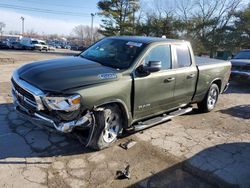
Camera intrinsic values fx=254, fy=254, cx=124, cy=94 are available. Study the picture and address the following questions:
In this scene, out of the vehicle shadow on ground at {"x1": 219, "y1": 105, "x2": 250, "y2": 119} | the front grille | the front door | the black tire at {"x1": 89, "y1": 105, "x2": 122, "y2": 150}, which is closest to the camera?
the front grille

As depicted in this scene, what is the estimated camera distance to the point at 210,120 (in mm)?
6348

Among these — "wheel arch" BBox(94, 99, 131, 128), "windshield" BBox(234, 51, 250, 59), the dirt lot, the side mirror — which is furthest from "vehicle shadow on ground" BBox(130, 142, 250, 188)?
"windshield" BBox(234, 51, 250, 59)

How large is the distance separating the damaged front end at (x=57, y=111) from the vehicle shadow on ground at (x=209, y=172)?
1179 mm

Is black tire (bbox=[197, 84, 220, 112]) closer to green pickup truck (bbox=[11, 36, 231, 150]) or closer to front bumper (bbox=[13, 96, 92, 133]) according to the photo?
green pickup truck (bbox=[11, 36, 231, 150])

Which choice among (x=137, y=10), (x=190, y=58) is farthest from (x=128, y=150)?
(x=137, y=10)

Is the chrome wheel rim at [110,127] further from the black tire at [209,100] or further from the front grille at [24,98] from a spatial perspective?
the black tire at [209,100]

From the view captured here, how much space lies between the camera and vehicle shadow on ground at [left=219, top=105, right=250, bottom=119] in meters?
6.97

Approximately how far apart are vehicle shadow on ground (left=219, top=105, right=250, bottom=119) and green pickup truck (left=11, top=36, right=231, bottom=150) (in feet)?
6.12

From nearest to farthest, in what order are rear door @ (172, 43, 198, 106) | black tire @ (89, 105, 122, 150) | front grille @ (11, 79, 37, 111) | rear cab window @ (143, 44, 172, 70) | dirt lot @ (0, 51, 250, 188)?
dirt lot @ (0, 51, 250, 188) → front grille @ (11, 79, 37, 111) → black tire @ (89, 105, 122, 150) → rear cab window @ (143, 44, 172, 70) → rear door @ (172, 43, 198, 106)

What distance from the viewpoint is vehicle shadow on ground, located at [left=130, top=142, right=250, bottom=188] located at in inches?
138

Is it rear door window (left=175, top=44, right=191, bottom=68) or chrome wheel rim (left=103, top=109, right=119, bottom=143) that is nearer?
chrome wheel rim (left=103, top=109, right=119, bottom=143)

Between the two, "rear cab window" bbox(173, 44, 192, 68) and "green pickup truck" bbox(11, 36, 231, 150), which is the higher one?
"rear cab window" bbox(173, 44, 192, 68)

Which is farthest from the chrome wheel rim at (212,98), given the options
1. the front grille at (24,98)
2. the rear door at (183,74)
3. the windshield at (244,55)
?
the windshield at (244,55)

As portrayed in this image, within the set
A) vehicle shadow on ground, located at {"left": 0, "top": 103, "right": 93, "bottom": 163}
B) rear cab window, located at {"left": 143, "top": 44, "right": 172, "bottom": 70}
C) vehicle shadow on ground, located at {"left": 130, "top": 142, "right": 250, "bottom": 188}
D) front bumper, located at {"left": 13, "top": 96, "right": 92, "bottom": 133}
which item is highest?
rear cab window, located at {"left": 143, "top": 44, "right": 172, "bottom": 70}
